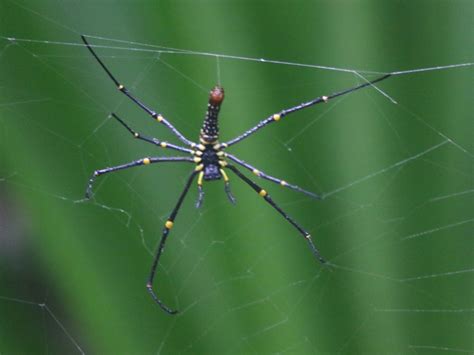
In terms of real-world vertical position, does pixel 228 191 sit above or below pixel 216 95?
below

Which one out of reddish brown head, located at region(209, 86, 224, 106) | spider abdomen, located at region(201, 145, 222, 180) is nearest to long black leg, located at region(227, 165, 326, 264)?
spider abdomen, located at region(201, 145, 222, 180)

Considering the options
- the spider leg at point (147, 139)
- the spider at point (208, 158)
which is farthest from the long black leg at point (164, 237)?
the spider leg at point (147, 139)

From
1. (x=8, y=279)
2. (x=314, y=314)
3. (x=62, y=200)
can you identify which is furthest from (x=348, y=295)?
(x=8, y=279)

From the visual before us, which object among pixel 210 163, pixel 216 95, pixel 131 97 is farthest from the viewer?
pixel 210 163

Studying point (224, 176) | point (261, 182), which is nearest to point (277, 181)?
point (261, 182)

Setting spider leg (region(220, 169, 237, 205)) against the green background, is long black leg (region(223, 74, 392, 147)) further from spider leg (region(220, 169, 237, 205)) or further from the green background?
spider leg (region(220, 169, 237, 205))

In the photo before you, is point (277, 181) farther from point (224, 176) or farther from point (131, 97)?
point (131, 97)

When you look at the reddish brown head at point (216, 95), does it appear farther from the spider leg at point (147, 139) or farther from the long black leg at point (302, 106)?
the spider leg at point (147, 139)
